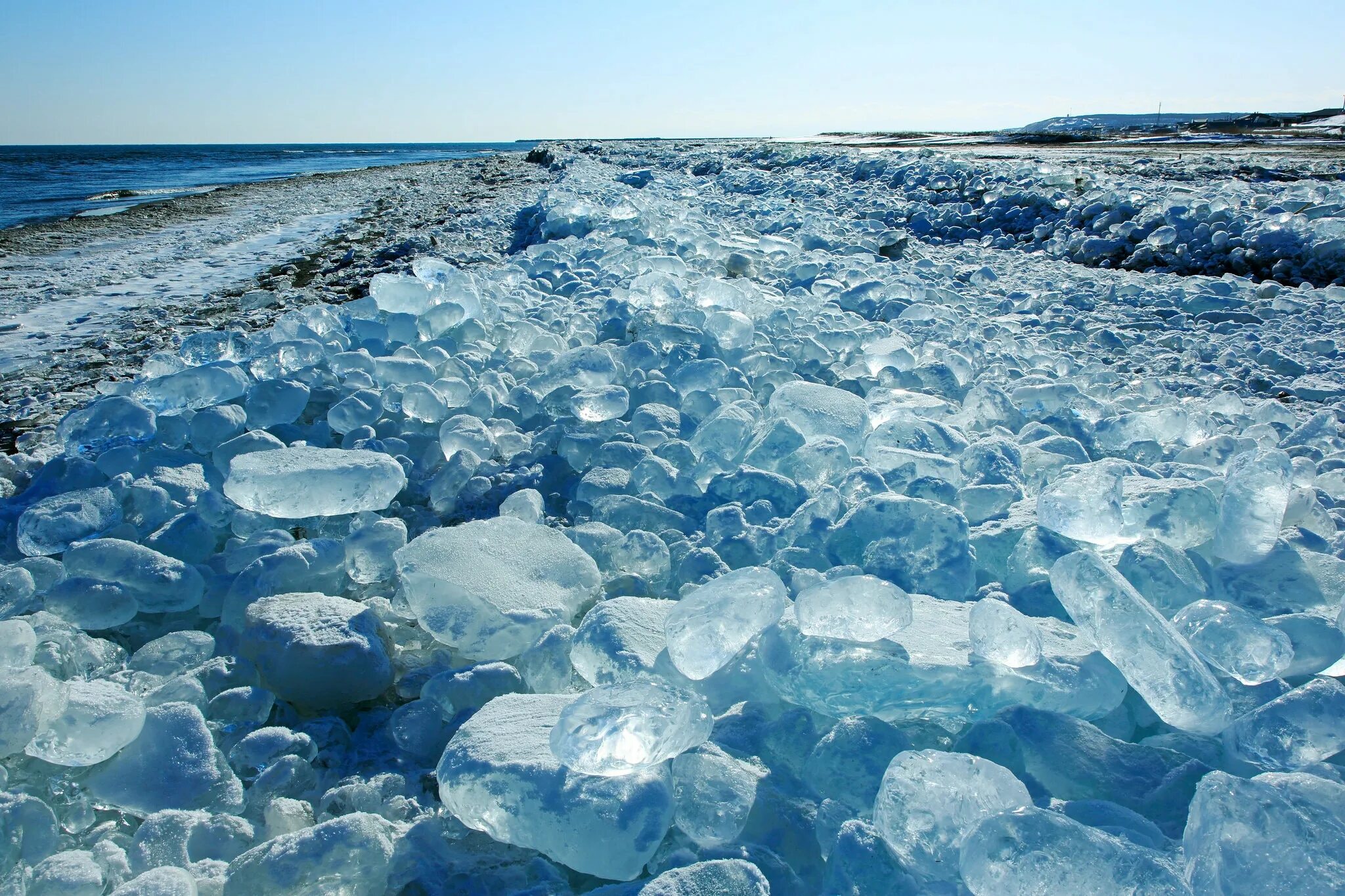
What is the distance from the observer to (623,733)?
811 mm

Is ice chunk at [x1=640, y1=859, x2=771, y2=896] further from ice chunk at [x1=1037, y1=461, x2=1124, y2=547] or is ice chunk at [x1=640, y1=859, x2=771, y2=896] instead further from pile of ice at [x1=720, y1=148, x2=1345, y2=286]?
pile of ice at [x1=720, y1=148, x2=1345, y2=286]

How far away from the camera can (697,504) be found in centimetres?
155

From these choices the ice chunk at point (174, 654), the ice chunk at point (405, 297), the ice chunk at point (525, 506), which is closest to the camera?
the ice chunk at point (174, 654)

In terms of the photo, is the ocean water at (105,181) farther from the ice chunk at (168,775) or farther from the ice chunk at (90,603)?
the ice chunk at (168,775)

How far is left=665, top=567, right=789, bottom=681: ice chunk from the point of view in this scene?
0.96 metres

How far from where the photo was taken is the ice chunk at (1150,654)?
855 mm

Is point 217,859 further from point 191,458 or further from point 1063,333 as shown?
point 1063,333

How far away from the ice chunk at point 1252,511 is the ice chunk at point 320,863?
4.20 ft

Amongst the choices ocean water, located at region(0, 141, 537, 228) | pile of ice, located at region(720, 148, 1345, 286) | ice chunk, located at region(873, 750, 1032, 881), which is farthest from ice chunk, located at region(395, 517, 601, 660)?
ocean water, located at region(0, 141, 537, 228)

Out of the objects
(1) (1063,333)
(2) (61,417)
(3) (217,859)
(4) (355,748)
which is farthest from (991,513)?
(2) (61,417)

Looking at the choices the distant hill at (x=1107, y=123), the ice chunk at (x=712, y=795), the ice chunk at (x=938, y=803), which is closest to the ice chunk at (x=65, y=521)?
the ice chunk at (x=712, y=795)

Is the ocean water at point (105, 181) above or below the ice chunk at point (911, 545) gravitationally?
above

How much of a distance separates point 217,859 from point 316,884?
5.4 inches

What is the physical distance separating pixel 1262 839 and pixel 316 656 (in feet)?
3.59
